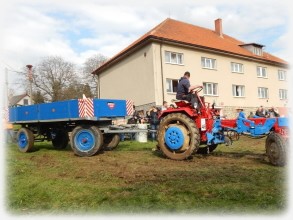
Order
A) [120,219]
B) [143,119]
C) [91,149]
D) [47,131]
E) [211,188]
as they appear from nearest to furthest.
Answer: [120,219]
[211,188]
[91,149]
[47,131]
[143,119]

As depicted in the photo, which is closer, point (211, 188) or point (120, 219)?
point (120, 219)

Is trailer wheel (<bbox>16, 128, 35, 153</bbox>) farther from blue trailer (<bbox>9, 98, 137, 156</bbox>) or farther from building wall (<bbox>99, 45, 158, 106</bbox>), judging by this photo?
building wall (<bbox>99, 45, 158, 106</bbox>)

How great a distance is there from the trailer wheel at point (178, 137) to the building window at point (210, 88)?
19.8 metres

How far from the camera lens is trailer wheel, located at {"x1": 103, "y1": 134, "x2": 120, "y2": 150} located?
37.7 ft

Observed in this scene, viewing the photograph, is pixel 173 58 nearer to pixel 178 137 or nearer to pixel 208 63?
pixel 208 63

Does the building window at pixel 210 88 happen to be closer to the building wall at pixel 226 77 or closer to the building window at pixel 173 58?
the building wall at pixel 226 77

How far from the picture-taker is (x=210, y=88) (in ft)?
94.4

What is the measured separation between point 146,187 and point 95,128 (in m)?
4.74

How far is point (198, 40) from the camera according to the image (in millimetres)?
28578

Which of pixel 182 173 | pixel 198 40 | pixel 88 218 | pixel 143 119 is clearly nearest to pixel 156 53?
pixel 198 40

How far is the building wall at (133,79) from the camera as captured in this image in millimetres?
24578

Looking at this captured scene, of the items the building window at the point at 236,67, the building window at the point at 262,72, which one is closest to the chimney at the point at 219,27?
the building window at the point at 236,67

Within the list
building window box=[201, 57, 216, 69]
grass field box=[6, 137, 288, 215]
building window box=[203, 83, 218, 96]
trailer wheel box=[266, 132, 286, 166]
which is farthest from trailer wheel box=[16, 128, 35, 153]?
building window box=[201, 57, 216, 69]

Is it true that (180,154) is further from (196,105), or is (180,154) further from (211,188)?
(211,188)
